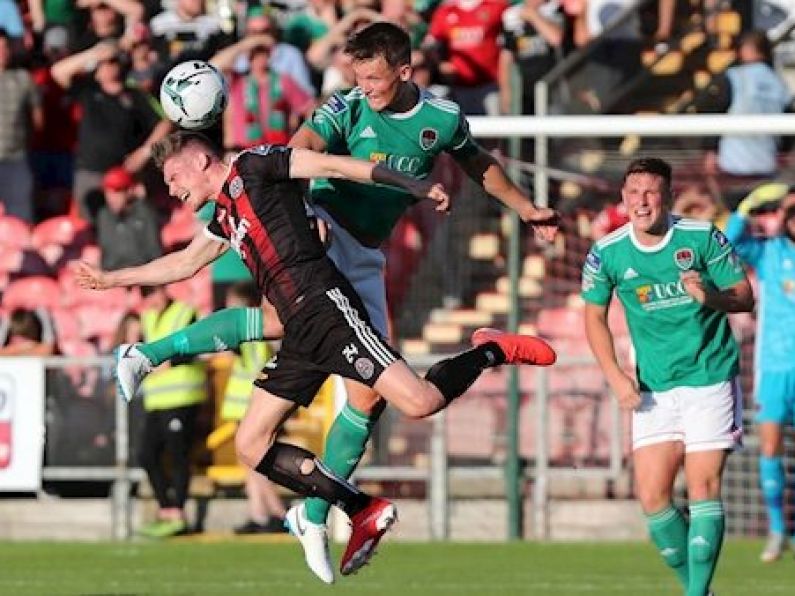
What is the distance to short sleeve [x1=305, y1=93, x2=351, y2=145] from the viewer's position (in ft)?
→ 38.0

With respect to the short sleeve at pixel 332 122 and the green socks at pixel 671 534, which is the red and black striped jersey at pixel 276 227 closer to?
the short sleeve at pixel 332 122

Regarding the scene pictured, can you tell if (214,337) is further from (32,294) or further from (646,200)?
(32,294)

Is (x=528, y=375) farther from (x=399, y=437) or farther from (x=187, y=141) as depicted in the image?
(x=187, y=141)

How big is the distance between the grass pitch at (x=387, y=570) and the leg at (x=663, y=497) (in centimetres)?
152

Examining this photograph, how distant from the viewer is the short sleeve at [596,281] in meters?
11.9

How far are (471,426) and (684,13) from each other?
438 cm

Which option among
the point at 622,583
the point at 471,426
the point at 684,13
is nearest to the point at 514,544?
the point at 471,426

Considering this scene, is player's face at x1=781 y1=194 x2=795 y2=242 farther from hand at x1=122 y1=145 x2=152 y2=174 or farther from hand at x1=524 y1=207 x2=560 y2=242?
hand at x1=122 y1=145 x2=152 y2=174

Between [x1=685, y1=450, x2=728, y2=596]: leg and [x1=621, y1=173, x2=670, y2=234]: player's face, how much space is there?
113 centimetres

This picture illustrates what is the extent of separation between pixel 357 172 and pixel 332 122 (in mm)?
1005

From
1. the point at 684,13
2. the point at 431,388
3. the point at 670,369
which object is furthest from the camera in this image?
the point at 684,13

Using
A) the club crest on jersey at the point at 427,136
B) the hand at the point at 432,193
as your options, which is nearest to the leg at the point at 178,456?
the club crest on jersey at the point at 427,136

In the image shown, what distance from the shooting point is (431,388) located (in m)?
11.1

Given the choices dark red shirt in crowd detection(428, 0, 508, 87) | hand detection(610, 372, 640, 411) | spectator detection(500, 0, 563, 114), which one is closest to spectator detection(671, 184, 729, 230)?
spectator detection(500, 0, 563, 114)
